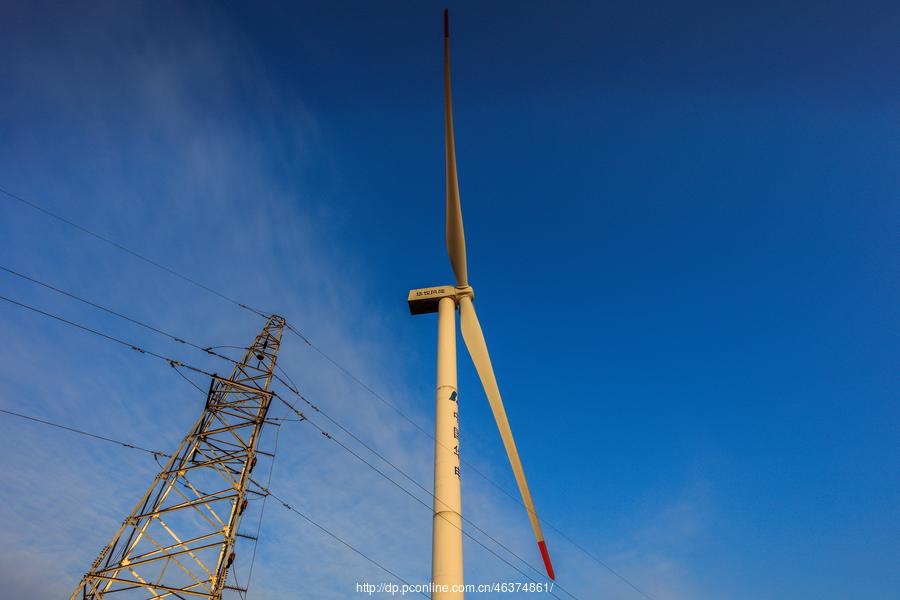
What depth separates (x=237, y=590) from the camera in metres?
23.3

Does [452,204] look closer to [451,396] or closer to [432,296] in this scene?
[432,296]

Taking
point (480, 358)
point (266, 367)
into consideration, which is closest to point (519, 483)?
point (480, 358)

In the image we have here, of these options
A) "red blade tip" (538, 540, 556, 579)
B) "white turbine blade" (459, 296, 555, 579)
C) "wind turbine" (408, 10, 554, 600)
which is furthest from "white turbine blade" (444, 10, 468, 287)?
"red blade tip" (538, 540, 556, 579)

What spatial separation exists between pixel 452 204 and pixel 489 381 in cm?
913

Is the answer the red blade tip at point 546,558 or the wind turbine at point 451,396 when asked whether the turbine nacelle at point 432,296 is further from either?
the red blade tip at point 546,558

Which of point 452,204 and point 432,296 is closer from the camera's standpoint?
point 452,204

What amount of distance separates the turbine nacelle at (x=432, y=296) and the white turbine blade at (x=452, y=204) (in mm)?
479

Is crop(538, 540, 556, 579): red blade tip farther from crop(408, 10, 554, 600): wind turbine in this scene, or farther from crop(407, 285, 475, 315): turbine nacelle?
crop(407, 285, 475, 315): turbine nacelle

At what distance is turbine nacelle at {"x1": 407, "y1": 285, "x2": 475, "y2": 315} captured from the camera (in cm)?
2495

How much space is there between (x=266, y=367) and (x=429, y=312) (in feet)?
39.2

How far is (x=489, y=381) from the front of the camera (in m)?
24.0

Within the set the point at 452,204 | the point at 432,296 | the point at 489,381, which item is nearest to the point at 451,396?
the point at 489,381

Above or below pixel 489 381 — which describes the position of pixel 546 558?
below

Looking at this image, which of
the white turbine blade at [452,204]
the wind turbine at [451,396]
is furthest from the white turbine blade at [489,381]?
the white turbine blade at [452,204]
